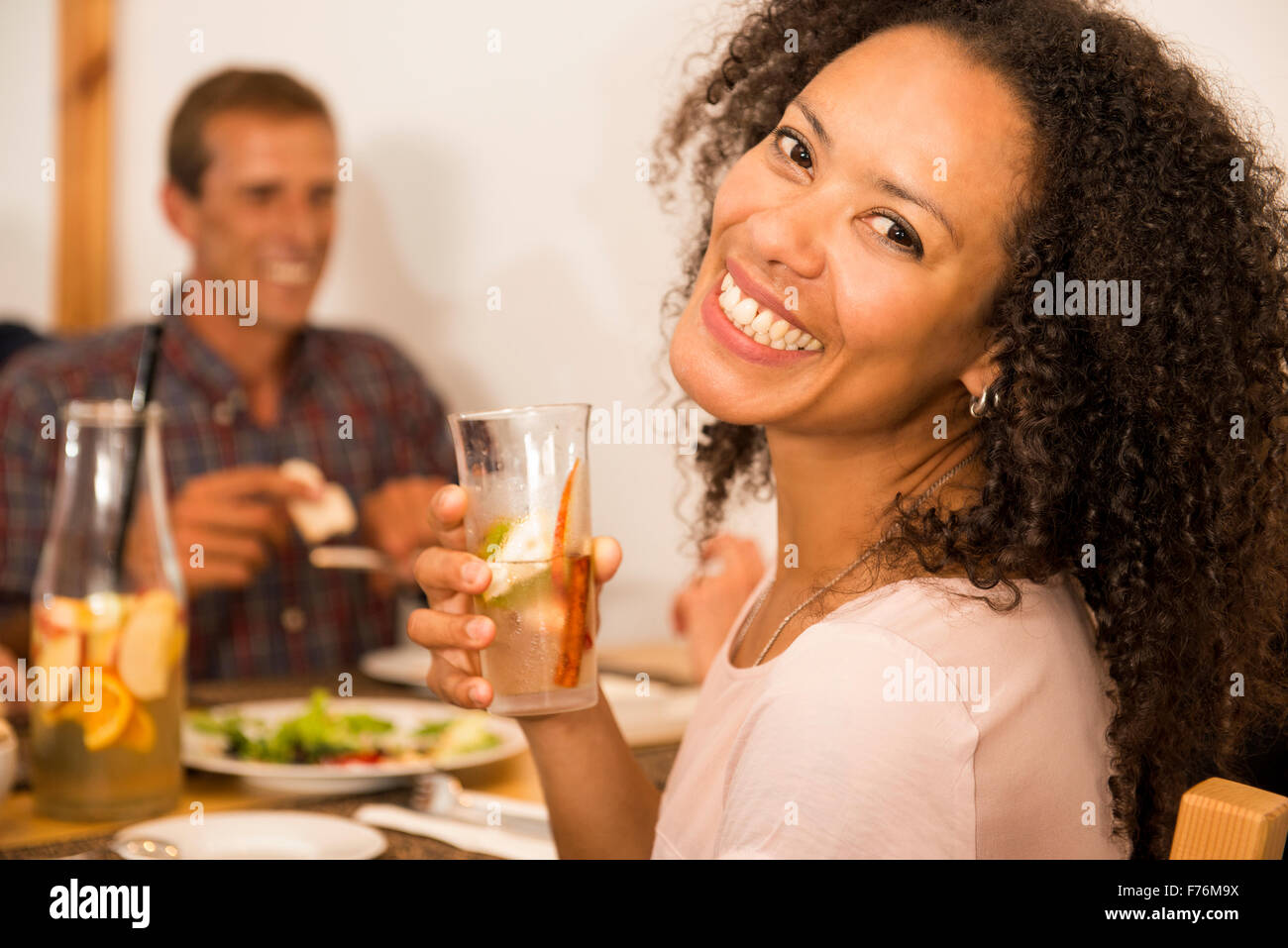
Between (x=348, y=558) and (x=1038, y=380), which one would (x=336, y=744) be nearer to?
(x=1038, y=380)

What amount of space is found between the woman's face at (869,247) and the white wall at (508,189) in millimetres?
1302

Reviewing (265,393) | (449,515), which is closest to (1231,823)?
(449,515)

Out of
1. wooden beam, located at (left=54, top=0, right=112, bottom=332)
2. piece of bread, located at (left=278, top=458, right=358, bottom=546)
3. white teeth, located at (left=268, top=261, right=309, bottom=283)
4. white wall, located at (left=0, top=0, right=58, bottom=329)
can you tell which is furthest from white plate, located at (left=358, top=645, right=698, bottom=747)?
white wall, located at (left=0, top=0, right=58, bottom=329)

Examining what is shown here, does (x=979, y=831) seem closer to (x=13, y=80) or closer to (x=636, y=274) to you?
(x=636, y=274)

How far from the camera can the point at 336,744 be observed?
145 centimetres

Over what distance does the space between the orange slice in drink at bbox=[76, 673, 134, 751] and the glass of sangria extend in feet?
1.57

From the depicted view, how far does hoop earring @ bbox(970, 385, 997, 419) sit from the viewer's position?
107 centimetres

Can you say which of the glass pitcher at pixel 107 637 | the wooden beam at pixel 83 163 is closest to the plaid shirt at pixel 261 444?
the wooden beam at pixel 83 163

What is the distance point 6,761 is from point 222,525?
99 cm

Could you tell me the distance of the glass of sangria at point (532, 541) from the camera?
0.96m

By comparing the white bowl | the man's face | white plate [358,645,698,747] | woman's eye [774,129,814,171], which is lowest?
white plate [358,645,698,747]

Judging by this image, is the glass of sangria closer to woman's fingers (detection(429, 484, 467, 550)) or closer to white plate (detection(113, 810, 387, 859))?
woman's fingers (detection(429, 484, 467, 550))
